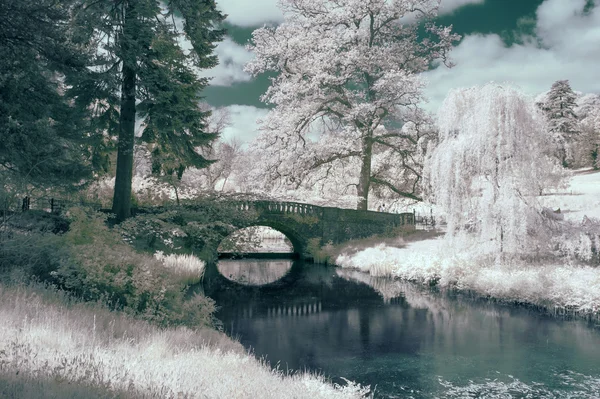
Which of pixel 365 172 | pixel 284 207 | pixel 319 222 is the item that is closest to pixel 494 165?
pixel 284 207

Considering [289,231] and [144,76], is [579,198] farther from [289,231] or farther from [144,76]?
[144,76]

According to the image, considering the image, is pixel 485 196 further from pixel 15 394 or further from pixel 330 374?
pixel 15 394

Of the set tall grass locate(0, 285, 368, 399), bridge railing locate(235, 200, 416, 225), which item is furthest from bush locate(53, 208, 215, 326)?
bridge railing locate(235, 200, 416, 225)

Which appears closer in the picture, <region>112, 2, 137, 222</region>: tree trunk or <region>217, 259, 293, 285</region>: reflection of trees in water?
<region>112, 2, 137, 222</region>: tree trunk

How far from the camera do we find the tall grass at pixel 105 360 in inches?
187

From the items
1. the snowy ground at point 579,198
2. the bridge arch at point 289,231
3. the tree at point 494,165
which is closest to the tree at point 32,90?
the bridge arch at point 289,231

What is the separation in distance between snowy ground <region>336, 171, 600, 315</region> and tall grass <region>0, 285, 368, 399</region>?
452 inches

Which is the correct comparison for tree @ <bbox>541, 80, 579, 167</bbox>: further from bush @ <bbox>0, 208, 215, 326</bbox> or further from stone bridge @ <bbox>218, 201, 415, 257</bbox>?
bush @ <bbox>0, 208, 215, 326</bbox>

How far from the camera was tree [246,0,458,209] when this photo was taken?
2862 centimetres

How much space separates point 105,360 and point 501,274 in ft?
50.5

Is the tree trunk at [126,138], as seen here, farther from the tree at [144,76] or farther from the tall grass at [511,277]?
the tall grass at [511,277]

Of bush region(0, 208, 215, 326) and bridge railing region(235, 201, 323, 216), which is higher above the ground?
bridge railing region(235, 201, 323, 216)

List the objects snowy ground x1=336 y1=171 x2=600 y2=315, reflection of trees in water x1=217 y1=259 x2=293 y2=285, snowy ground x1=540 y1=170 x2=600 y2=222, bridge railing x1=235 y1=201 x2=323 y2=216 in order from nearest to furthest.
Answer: snowy ground x1=336 y1=171 x2=600 y2=315, snowy ground x1=540 y1=170 x2=600 y2=222, reflection of trees in water x1=217 y1=259 x2=293 y2=285, bridge railing x1=235 y1=201 x2=323 y2=216

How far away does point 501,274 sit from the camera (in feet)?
57.6
